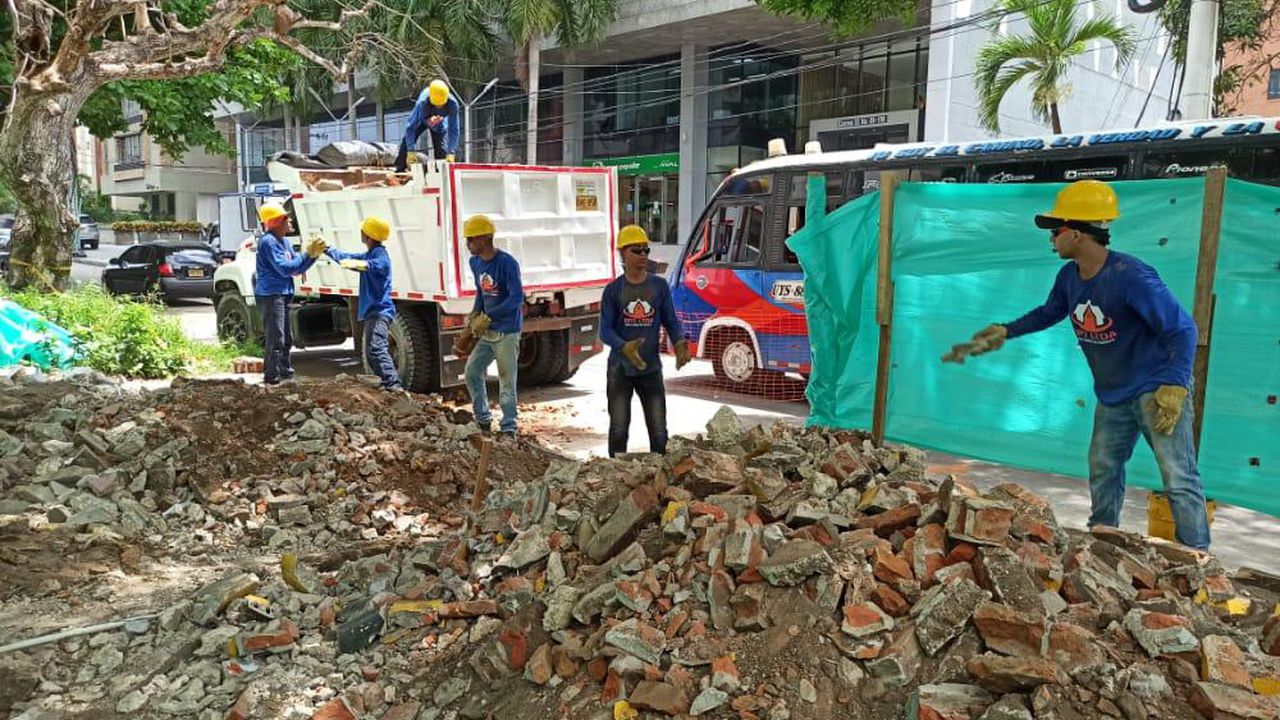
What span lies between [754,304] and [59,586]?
7632 mm

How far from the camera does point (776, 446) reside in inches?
191

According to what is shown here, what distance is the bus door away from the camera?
10969 mm

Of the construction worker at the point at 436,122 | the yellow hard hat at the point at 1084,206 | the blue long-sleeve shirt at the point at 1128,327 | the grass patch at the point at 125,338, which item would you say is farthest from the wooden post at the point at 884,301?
the grass patch at the point at 125,338

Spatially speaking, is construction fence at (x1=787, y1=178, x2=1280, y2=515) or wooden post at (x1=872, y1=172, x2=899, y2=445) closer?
construction fence at (x1=787, y1=178, x2=1280, y2=515)

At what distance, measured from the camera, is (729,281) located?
11164 mm

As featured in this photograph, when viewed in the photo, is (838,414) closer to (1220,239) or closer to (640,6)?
(1220,239)

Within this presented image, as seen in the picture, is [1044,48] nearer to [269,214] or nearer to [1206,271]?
[1206,271]

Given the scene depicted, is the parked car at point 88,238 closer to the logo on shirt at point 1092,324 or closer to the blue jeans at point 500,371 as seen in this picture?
the blue jeans at point 500,371

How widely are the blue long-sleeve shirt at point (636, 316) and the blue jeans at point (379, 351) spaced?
313 cm

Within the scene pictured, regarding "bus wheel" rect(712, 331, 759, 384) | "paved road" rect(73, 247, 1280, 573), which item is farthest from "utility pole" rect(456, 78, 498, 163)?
"bus wheel" rect(712, 331, 759, 384)

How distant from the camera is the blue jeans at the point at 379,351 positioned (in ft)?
28.9

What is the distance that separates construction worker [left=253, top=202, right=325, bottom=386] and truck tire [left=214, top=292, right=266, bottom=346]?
11.8ft

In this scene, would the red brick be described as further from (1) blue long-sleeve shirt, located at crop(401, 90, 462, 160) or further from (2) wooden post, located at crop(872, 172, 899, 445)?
(1) blue long-sleeve shirt, located at crop(401, 90, 462, 160)

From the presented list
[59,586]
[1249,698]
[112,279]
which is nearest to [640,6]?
[112,279]
